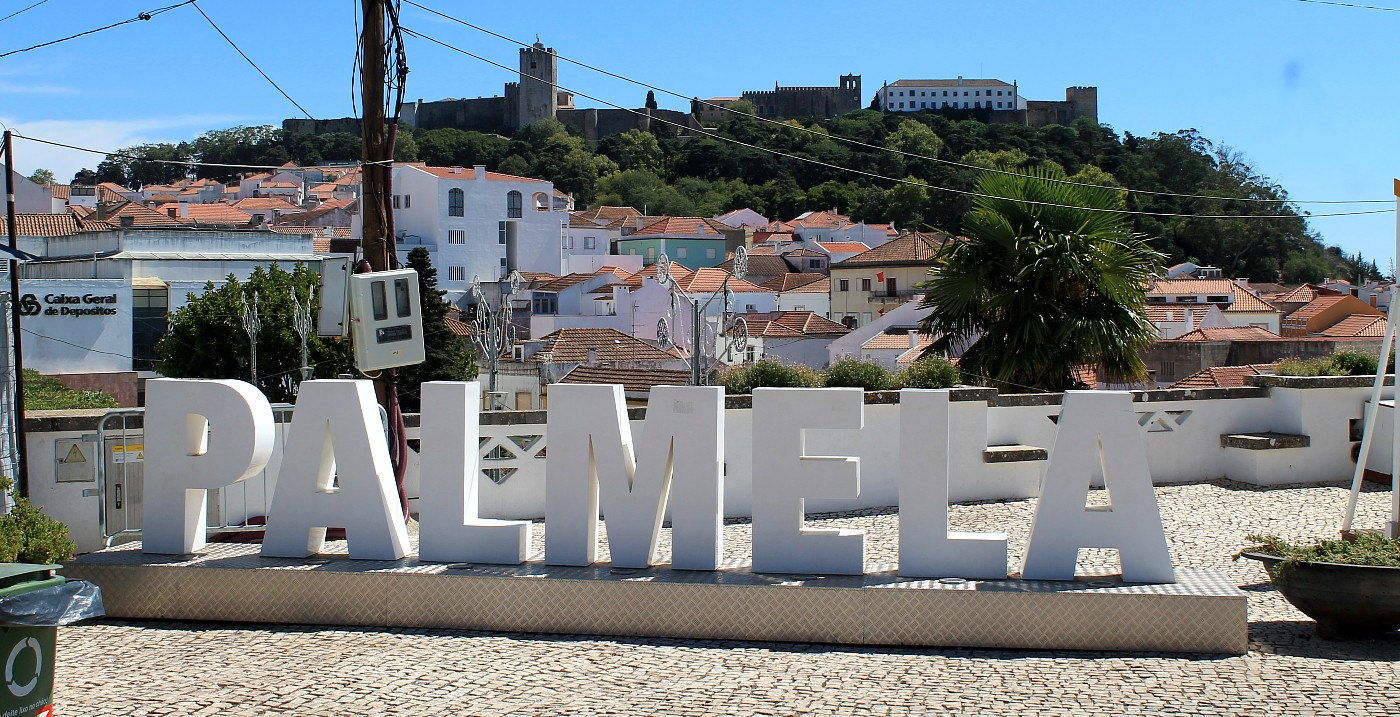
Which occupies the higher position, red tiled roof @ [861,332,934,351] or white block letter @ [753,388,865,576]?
red tiled roof @ [861,332,934,351]

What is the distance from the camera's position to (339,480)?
29.1 feet

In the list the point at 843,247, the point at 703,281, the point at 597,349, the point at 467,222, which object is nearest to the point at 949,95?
the point at 843,247

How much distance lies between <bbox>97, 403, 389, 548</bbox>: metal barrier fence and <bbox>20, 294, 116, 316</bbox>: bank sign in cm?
2916

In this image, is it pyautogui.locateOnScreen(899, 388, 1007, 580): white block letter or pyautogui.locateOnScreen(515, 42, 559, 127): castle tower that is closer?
pyautogui.locateOnScreen(899, 388, 1007, 580): white block letter

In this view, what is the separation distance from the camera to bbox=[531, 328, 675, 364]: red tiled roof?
38.2 meters

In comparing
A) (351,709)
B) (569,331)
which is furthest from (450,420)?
(569,331)

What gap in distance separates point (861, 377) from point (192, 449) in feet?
30.2

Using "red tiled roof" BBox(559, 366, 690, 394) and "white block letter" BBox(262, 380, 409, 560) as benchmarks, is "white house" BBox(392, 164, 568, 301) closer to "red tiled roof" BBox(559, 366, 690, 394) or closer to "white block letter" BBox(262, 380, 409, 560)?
"red tiled roof" BBox(559, 366, 690, 394)

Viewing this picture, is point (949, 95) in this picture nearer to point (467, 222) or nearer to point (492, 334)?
point (467, 222)

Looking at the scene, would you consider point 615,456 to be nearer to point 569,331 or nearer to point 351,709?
point 351,709

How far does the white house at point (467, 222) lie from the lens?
7056 centimetres

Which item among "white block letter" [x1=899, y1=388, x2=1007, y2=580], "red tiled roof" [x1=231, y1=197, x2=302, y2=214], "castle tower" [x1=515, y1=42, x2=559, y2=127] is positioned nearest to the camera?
"white block letter" [x1=899, y1=388, x2=1007, y2=580]

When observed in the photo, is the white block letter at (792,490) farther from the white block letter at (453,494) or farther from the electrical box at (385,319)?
the electrical box at (385,319)

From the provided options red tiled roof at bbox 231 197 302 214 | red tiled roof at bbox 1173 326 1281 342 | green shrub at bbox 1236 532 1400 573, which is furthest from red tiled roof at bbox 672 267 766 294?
green shrub at bbox 1236 532 1400 573
